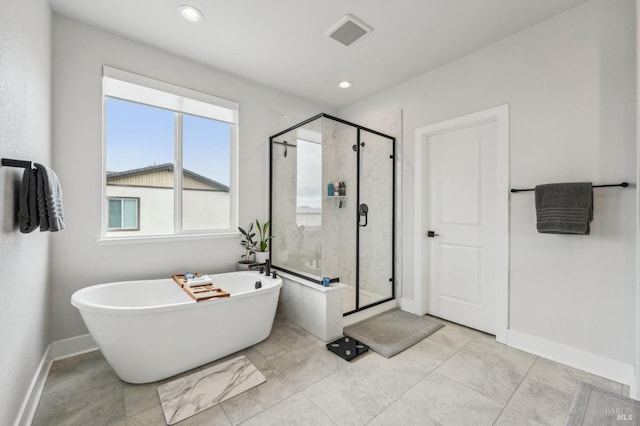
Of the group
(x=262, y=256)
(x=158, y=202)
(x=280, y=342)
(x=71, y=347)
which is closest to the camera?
(x=71, y=347)

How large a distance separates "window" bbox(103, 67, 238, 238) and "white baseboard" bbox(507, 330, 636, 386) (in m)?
3.05

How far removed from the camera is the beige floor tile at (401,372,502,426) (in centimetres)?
153

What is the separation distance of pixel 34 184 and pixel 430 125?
128 inches

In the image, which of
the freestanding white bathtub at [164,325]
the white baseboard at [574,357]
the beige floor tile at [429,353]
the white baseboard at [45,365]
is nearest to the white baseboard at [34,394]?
the white baseboard at [45,365]

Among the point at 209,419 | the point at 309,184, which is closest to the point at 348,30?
the point at 309,184

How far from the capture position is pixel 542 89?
2191 mm

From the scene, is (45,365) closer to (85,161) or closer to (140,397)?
(140,397)

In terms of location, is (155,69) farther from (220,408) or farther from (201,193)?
(220,408)

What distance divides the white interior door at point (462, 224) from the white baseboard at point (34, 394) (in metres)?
3.27

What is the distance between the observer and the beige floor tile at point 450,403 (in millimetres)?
1528

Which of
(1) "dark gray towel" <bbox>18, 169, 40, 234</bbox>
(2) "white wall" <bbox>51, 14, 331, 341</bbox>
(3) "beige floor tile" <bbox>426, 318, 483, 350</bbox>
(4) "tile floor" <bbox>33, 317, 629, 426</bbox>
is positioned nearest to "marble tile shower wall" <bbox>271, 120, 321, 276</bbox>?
(4) "tile floor" <bbox>33, 317, 629, 426</bbox>

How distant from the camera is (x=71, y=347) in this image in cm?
214

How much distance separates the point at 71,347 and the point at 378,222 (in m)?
3.13

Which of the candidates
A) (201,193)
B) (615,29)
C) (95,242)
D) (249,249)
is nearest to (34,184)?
(95,242)
